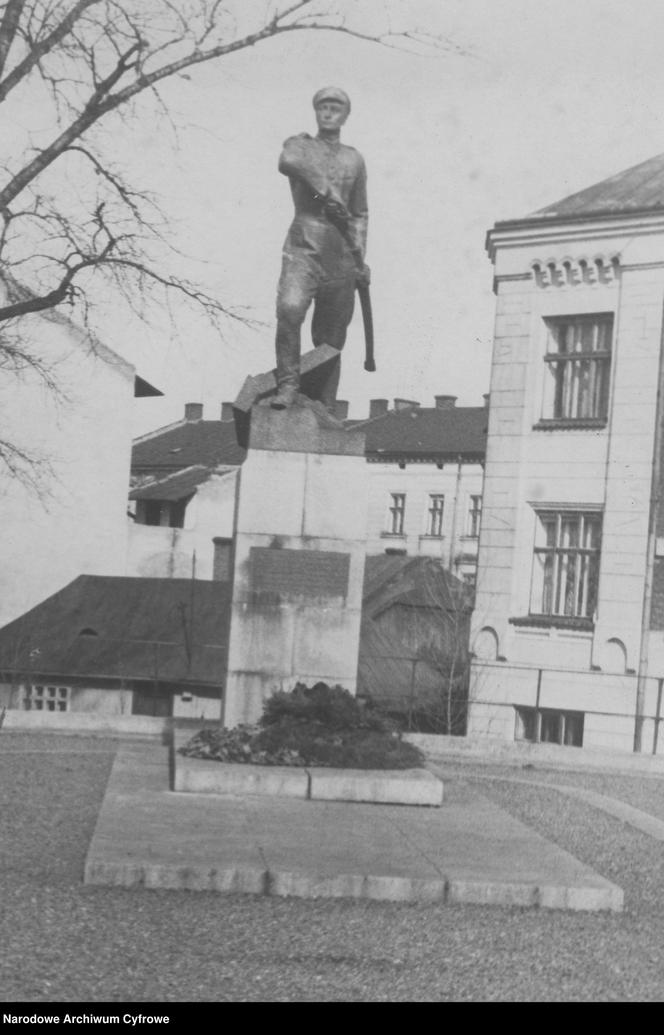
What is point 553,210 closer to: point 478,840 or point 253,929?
point 478,840

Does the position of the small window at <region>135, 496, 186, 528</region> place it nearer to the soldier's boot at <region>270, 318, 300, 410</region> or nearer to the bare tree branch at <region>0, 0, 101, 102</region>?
the bare tree branch at <region>0, 0, 101, 102</region>

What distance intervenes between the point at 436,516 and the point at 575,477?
37.4 metres

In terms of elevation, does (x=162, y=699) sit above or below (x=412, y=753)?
below

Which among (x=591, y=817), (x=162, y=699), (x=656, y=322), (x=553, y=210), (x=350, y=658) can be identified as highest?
(x=553, y=210)

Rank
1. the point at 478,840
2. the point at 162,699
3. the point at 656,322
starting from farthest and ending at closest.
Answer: the point at 162,699
the point at 656,322
the point at 478,840

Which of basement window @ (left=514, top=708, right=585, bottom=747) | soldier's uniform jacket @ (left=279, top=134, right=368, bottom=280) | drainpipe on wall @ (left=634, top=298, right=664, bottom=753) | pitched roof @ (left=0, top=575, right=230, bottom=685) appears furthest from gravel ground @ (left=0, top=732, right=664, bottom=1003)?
pitched roof @ (left=0, top=575, right=230, bottom=685)

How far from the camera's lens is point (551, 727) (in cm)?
3177

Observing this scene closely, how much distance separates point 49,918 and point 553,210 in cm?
2693

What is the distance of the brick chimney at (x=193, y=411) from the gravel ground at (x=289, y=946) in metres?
68.7

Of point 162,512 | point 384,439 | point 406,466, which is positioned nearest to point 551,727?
point 162,512

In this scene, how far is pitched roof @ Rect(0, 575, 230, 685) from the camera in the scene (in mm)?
40125

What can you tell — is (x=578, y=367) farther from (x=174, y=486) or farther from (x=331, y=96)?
(x=174, y=486)

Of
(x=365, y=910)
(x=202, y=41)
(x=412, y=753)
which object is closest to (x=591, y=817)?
(x=412, y=753)

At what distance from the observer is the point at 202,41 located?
17453 millimetres
